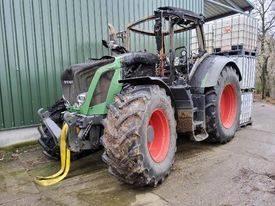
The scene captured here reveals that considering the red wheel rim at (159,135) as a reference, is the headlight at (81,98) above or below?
above

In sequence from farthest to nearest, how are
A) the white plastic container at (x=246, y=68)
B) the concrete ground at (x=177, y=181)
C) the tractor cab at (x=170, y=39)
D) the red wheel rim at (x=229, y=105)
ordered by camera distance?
the white plastic container at (x=246, y=68) < the red wheel rim at (x=229, y=105) < the tractor cab at (x=170, y=39) < the concrete ground at (x=177, y=181)

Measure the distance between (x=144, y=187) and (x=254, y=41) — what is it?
18.5 feet

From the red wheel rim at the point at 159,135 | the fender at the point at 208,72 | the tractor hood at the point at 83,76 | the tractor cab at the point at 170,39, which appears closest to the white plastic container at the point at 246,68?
the fender at the point at 208,72

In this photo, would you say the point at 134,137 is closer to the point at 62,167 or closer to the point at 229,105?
the point at 62,167

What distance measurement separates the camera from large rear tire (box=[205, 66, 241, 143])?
553 centimetres

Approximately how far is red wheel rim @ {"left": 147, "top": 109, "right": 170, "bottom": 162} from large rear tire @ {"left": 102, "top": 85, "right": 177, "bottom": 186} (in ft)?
0.22

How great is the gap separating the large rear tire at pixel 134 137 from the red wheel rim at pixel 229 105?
8.63 ft

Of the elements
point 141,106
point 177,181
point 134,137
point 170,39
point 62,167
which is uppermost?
point 170,39

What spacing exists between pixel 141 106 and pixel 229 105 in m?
3.36

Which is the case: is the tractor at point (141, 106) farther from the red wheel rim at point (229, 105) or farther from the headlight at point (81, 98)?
the red wheel rim at point (229, 105)

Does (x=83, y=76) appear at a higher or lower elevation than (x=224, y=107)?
higher

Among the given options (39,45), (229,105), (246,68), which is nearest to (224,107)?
(229,105)

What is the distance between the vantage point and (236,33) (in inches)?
288

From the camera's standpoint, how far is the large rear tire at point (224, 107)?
5531 millimetres
